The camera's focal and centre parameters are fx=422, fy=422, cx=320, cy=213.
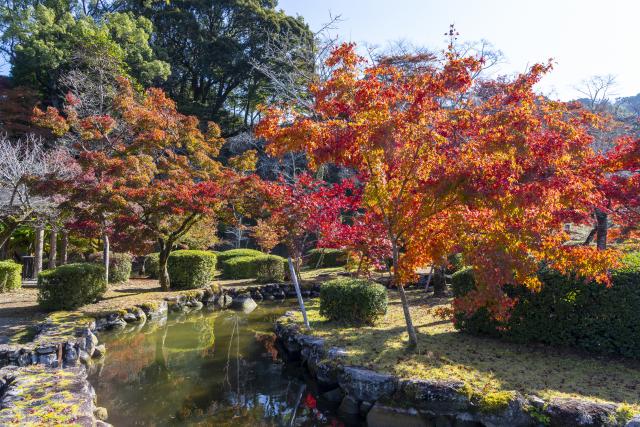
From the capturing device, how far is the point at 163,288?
12.7m

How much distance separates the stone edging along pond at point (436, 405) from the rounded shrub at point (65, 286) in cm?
648

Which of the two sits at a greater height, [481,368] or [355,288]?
[355,288]

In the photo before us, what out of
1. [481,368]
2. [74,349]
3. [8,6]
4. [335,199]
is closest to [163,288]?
[74,349]

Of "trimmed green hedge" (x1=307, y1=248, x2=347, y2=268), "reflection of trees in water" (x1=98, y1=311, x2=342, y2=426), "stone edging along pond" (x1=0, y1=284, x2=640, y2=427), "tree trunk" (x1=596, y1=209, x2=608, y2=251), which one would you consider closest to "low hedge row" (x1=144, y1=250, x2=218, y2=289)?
"reflection of trees in water" (x1=98, y1=311, x2=342, y2=426)

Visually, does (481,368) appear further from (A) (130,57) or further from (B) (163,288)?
(A) (130,57)

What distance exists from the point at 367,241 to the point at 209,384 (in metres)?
3.65

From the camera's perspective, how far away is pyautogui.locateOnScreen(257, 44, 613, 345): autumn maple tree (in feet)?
15.6

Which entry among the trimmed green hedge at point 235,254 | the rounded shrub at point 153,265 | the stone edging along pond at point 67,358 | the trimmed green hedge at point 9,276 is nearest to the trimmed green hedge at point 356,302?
the stone edging along pond at point 67,358

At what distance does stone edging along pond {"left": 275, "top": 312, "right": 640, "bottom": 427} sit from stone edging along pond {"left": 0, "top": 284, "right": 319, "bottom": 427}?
8.87 ft

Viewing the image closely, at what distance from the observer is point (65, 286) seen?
9.22 metres

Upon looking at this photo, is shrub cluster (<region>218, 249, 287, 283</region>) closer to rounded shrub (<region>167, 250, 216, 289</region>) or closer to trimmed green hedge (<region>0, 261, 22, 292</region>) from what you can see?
rounded shrub (<region>167, 250, 216, 289</region>)

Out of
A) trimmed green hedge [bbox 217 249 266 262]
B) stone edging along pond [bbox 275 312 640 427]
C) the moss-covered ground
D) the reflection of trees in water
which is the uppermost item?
trimmed green hedge [bbox 217 249 266 262]

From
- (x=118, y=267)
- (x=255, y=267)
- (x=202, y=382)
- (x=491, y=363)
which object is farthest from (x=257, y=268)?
(x=491, y=363)

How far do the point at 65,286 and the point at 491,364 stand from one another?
8.66m
